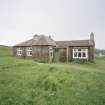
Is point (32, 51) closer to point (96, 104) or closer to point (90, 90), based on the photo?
point (90, 90)

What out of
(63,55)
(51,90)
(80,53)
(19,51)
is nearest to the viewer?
(51,90)

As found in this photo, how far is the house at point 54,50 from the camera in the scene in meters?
30.6

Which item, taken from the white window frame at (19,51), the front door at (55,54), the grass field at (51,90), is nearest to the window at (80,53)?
the front door at (55,54)

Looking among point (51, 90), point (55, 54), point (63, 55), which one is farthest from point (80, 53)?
point (51, 90)

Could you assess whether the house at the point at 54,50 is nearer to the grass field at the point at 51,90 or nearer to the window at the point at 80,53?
the window at the point at 80,53

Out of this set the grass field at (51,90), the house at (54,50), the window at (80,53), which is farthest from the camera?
Result: the window at (80,53)

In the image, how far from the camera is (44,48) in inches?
1206

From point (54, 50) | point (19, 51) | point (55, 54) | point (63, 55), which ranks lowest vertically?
point (63, 55)

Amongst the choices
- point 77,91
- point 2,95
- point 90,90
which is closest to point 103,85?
point 90,90

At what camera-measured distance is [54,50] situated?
3300 cm

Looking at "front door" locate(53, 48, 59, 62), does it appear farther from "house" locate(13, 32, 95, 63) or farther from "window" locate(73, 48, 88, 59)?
"window" locate(73, 48, 88, 59)

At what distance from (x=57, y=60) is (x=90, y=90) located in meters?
21.2

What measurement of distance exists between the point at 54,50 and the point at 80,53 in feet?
19.4

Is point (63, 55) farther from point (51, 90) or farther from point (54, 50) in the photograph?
point (51, 90)
